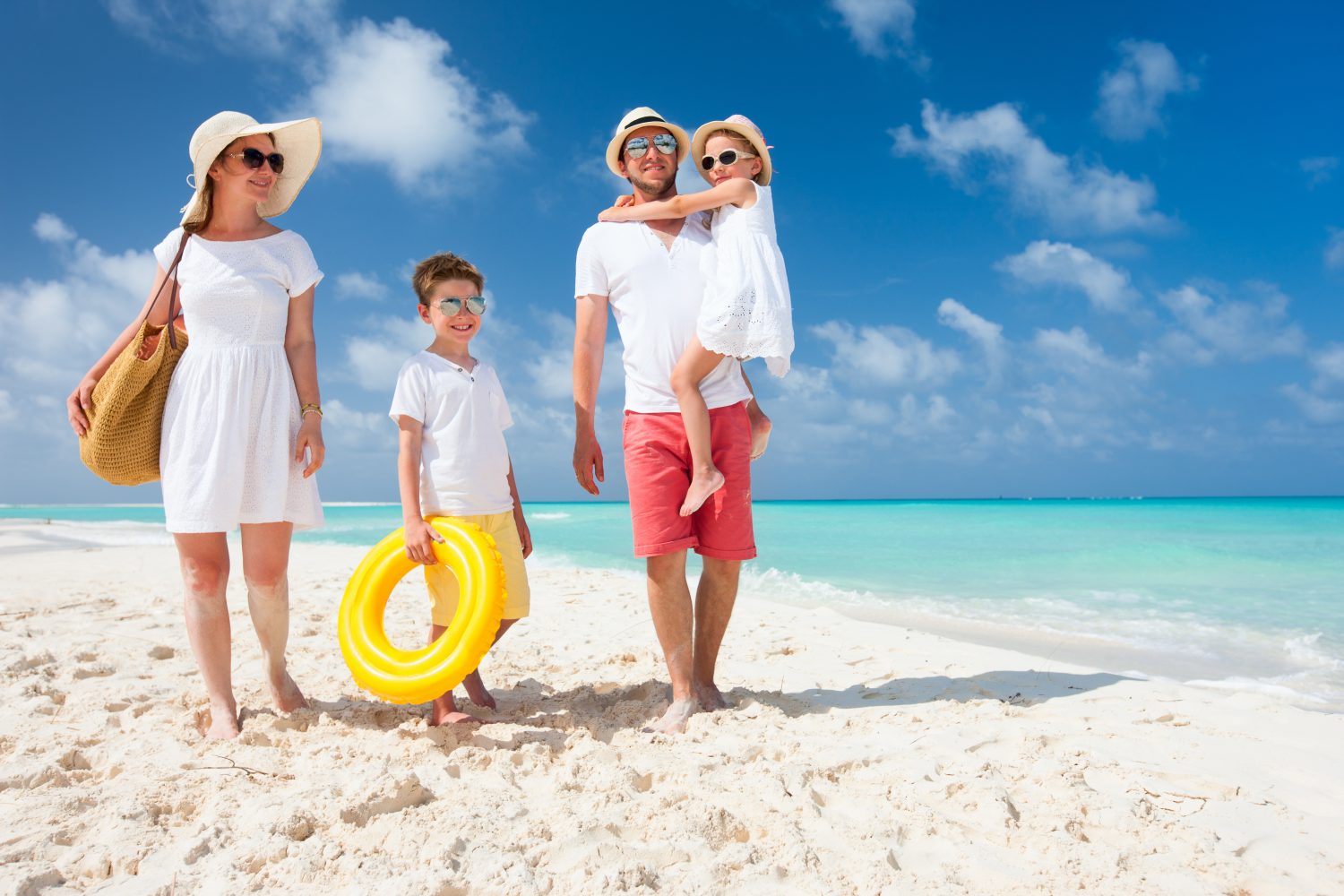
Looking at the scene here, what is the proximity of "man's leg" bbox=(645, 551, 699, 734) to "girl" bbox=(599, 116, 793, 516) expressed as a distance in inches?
8.5

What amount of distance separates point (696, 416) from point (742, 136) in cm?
113

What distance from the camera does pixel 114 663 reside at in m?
3.76

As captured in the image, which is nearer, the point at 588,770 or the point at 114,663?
the point at 588,770

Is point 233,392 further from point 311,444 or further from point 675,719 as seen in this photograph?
point 675,719

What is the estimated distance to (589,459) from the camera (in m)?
3.03

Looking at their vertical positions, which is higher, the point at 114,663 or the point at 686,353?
the point at 686,353

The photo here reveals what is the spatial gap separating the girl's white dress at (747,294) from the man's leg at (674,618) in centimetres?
80

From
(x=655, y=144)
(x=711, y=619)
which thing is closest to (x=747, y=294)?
(x=655, y=144)

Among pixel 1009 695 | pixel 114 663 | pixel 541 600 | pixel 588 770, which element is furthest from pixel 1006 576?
pixel 114 663

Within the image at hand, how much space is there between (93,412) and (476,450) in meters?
1.32

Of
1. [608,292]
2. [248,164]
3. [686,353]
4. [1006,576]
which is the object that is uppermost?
[248,164]

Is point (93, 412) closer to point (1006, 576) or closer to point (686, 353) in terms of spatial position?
point (686, 353)

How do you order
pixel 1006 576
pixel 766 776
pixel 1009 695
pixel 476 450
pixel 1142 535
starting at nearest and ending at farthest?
pixel 766 776 → pixel 476 450 → pixel 1009 695 → pixel 1006 576 → pixel 1142 535

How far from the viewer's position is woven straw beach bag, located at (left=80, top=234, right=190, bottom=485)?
269 cm
